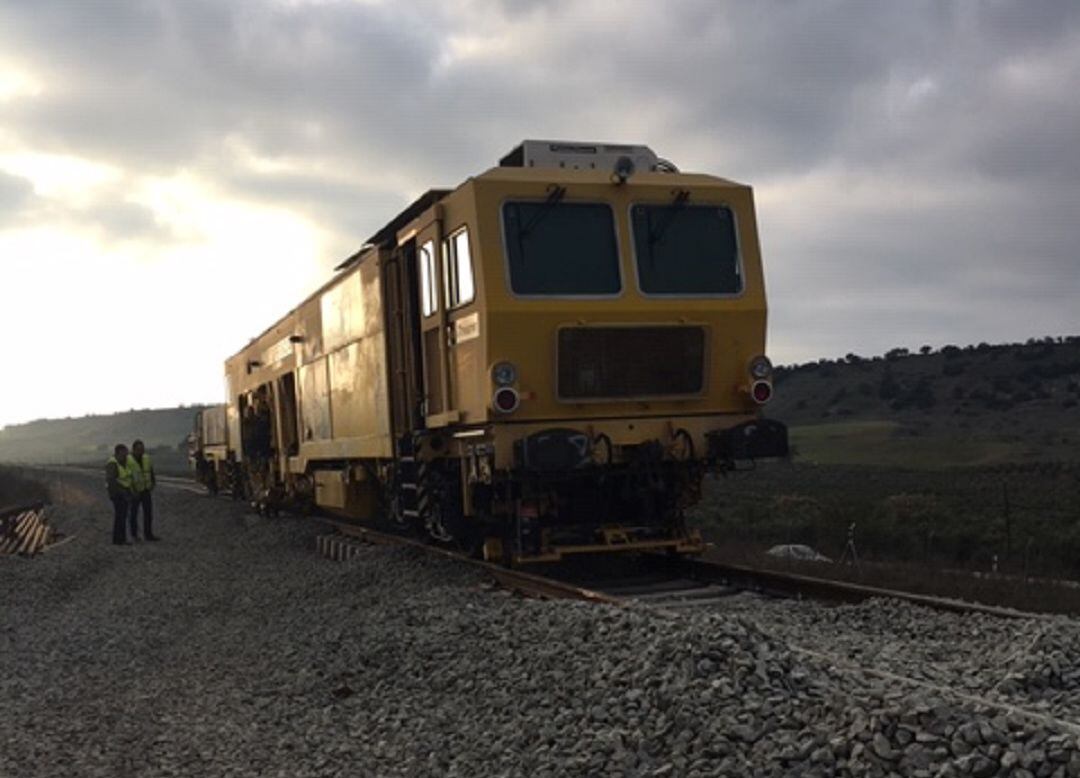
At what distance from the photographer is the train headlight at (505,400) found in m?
10.4

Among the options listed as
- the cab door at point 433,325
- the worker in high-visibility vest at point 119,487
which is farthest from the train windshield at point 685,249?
the worker in high-visibility vest at point 119,487

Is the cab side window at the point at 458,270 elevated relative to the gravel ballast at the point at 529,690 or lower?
elevated

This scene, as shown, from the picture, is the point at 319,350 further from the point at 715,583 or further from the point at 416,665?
the point at 416,665

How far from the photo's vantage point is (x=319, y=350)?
16.8 m

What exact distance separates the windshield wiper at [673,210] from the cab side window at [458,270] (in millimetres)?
1855

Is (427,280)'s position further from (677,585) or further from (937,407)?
(937,407)

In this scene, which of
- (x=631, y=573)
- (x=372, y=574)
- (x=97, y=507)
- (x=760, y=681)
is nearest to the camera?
(x=760, y=681)

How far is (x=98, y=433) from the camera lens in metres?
162

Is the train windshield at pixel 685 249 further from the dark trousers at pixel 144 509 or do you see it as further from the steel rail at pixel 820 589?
the dark trousers at pixel 144 509

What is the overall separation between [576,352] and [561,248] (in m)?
1.01

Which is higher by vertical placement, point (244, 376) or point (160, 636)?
point (244, 376)

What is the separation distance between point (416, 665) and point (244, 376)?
17.8m

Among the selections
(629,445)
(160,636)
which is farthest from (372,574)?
(629,445)

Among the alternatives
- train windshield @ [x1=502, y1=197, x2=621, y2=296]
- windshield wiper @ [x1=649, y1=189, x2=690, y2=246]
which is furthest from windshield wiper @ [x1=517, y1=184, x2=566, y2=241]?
windshield wiper @ [x1=649, y1=189, x2=690, y2=246]
